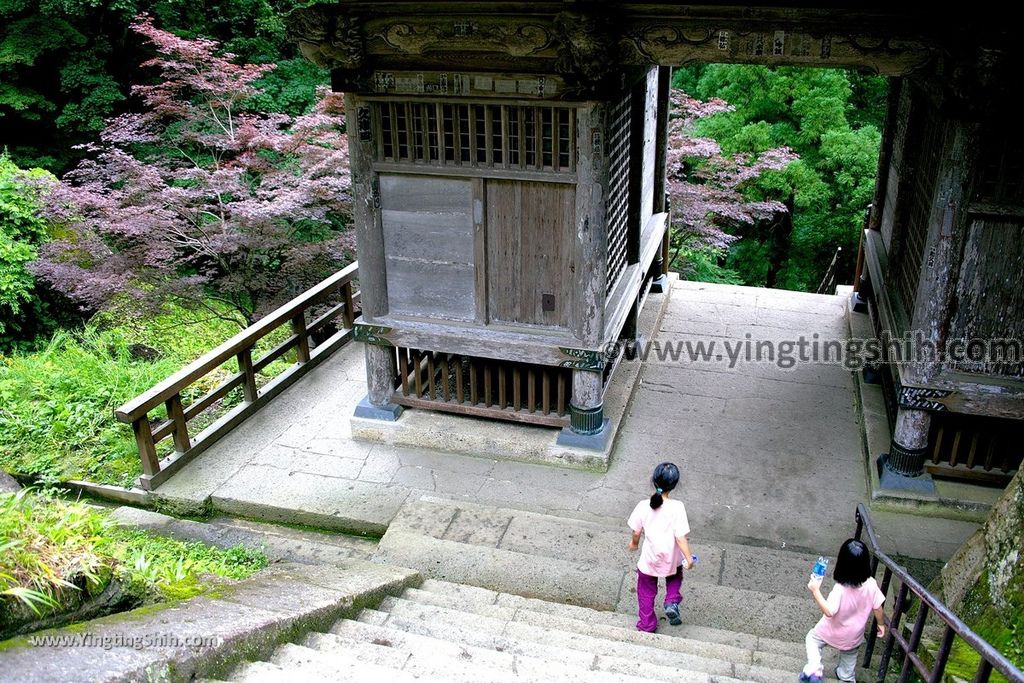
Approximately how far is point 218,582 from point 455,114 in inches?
166

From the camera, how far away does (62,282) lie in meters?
10.3

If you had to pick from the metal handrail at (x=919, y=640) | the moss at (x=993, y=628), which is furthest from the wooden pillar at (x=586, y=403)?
the moss at (x=993, y=628)

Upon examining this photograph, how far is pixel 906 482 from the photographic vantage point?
22.8 feet

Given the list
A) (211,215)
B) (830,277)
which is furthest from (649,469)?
(830,277)

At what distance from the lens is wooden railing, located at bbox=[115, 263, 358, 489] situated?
7.08m

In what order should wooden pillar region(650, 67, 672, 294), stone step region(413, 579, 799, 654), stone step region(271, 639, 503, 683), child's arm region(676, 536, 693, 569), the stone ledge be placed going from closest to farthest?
the stone ledge → stone step region(271, 639, 503, 683) → child's arm region(676, 536, 693, 569) → stone step region(413, 579, 799, 654) → wooden pillar region(650, 67, 672, 294)

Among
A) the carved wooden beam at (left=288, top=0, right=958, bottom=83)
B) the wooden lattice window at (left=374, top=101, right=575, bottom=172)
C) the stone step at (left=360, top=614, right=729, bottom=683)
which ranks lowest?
the stone step at (left=360, top=614, right=729, bottom=683)

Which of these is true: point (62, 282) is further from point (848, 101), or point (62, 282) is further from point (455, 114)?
point (848, 101)

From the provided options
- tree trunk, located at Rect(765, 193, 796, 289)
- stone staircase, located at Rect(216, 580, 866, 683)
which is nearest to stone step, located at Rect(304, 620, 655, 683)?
stone staircase, located at Rect(216, 580, 866, 683)

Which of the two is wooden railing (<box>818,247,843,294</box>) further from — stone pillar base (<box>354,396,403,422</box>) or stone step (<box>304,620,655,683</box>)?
stone step (<box>304,620,655,683</box>)

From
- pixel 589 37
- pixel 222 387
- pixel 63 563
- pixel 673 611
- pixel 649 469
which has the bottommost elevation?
pixel 649 469

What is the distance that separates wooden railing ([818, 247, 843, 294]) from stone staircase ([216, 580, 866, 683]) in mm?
10782

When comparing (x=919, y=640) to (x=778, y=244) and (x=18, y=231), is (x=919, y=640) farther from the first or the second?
(x=18, y=231)

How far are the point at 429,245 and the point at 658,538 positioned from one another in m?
3.57
